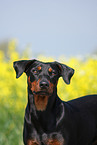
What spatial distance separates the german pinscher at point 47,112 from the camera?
11.1 ft

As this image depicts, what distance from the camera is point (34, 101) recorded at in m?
3.54

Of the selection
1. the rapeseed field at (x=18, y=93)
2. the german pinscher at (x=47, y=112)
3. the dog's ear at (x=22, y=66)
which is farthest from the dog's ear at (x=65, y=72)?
the rapeseed field at (x=18, y=93)

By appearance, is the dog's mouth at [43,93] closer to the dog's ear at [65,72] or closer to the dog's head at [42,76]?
the dog's head at [42,76]

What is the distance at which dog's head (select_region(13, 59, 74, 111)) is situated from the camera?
327 cm

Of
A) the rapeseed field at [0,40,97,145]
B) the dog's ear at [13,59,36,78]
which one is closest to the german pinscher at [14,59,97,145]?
the dog's ear at [13,59,36,78]

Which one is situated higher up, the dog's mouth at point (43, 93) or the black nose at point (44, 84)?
the black nose at point (44, 84)

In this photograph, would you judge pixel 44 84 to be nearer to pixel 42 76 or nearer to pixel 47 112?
pixel 42 76

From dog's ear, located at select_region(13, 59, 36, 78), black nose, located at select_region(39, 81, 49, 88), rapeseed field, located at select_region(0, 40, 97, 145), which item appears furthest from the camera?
rapeseed field, located at select_region(0, 40, 97, 145)

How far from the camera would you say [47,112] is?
3596 mm

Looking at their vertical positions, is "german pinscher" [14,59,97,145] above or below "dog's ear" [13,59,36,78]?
below

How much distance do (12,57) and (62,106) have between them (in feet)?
12.4

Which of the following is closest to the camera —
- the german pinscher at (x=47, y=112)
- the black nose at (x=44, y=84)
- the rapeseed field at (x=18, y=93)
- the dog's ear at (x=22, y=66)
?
the black nose at (x=44, y=84)

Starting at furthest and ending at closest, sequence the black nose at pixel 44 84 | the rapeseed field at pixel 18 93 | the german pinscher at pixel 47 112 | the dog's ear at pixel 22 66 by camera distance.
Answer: the rapeseed field at pixel 18 93 < the dog's ear at pixel 22 66 < the german pinscher at pixel 47 112 < the black nose at pixel 44 84

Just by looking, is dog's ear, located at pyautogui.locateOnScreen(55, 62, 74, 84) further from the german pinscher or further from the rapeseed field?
the rapeseed field
